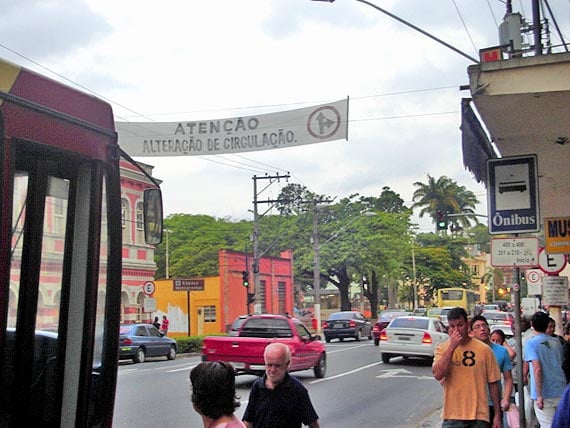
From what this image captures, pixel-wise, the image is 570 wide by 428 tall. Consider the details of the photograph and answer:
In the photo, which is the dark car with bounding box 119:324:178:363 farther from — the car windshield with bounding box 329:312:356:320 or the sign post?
the sign post

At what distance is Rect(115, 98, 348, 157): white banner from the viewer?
11.9 metres

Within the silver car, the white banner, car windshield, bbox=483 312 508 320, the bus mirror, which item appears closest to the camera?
the bus mirror

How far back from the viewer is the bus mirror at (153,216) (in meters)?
5.24

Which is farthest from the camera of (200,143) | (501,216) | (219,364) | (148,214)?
(200,143)

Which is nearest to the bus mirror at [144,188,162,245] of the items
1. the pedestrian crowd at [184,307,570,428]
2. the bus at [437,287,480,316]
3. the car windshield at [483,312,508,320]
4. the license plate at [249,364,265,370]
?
the pedestrian crowd at [184,307,570,428]

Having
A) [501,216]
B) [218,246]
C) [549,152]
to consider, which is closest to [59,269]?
[501,216]

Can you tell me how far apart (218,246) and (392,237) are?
65.1ft

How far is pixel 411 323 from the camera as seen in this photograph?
23438 mm

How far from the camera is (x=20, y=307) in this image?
409cm

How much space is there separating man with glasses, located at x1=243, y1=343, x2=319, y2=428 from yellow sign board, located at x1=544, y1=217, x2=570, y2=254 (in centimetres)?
864

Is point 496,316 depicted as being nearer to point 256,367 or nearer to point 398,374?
point 398,374

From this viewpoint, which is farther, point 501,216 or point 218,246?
point 218,246

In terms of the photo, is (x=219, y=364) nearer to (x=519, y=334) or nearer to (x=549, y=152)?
(x=519, y=334)

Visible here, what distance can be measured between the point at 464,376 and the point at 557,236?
24.0 feet
